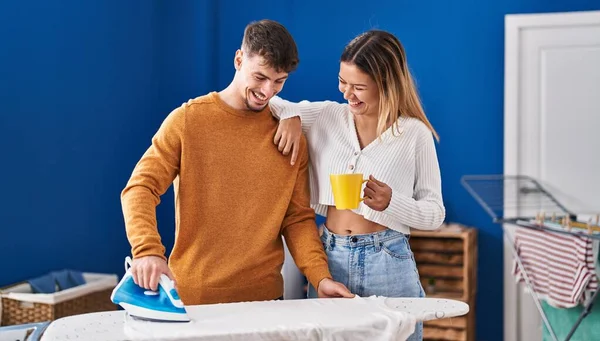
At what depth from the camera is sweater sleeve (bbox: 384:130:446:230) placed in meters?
2.00

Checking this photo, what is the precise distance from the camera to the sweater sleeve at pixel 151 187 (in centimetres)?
181

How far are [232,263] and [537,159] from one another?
2769 millimetres

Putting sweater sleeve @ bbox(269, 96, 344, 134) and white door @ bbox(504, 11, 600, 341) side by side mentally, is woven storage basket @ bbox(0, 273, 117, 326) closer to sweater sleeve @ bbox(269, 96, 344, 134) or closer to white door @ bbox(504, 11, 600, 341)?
sweater sleeve @ bbox(269, 96, 344, 134)

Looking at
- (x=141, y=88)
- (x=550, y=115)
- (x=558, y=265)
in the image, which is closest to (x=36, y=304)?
(x=141, y=88)

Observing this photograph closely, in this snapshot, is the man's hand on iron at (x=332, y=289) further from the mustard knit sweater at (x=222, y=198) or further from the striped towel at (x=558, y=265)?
the striped towel at (x=558, y=265)

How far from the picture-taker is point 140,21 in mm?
4387

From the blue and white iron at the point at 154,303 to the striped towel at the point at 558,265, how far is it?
7.07ft

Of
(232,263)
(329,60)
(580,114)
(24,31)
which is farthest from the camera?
(329,60)

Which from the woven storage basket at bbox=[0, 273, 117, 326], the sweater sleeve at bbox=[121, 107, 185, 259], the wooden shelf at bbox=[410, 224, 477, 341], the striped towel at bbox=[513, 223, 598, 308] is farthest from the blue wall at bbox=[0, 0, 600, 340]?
the sweater sleeve at bbox=[121, 107, 185, 259]

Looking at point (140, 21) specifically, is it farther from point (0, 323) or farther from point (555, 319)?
point (555, 319)

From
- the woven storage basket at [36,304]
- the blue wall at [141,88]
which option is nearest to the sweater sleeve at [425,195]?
the woven storage basket at [36,304]

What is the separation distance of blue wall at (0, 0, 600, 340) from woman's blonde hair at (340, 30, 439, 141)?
6.39 ft

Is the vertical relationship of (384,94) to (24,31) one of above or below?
below

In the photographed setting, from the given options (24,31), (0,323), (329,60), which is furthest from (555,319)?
(24,31)
